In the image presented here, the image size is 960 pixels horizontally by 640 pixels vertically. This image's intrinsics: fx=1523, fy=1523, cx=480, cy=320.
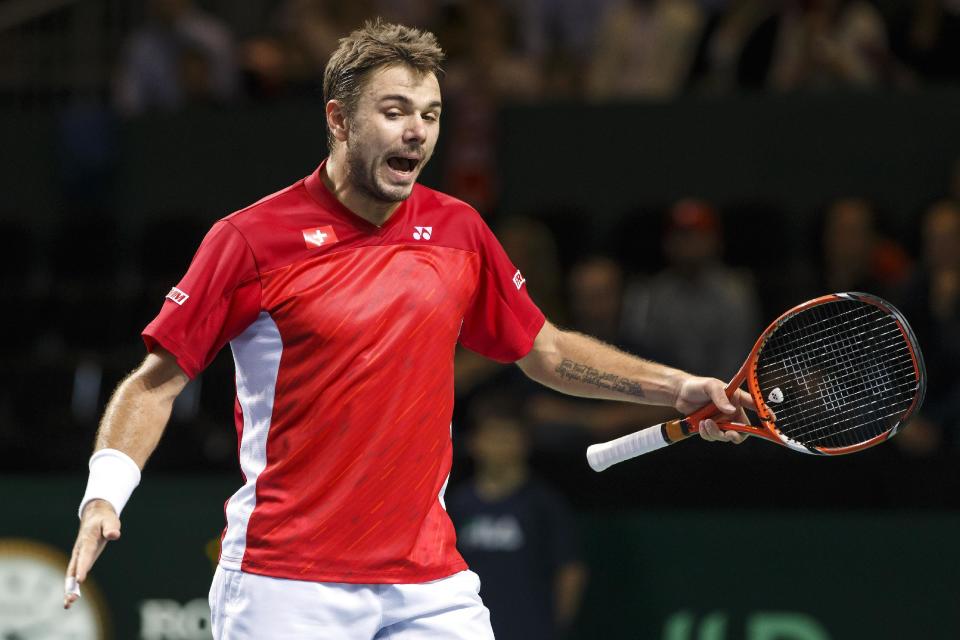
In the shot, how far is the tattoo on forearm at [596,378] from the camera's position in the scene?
4336mm

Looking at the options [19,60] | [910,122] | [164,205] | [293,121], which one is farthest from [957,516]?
[19,60]

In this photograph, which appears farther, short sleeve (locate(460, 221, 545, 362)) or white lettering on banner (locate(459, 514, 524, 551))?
white lettering on banner (locate(459, 514, 524, 551))

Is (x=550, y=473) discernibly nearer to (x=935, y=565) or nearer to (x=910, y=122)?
(x=935, y=565)

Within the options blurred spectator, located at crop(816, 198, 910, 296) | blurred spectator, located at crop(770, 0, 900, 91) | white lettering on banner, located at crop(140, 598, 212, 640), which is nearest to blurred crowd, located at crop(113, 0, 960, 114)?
blurred spectator, located at crop(770, 0, 900, 91)

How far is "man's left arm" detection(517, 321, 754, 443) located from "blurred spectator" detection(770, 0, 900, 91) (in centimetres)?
594

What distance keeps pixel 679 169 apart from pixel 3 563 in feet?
16.9

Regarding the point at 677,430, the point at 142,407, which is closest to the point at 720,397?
the point at 677,430

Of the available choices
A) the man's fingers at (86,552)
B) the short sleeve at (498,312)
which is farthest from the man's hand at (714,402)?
the man's fingers at (86,552)

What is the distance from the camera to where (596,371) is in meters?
4.36

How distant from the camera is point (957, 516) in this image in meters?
7.16

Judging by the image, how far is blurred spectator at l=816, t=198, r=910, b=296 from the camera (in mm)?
8664

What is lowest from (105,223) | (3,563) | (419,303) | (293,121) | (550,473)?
(3,563)

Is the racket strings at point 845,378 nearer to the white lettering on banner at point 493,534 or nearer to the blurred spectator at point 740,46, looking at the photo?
the white lettering on banner at point 493,534

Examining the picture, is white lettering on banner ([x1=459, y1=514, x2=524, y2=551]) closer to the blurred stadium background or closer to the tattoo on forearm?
the blurred stadium background
